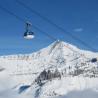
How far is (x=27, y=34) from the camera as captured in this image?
40.4 metres

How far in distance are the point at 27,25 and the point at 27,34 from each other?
1.02 m

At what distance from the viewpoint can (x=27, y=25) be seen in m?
A: 39.7
